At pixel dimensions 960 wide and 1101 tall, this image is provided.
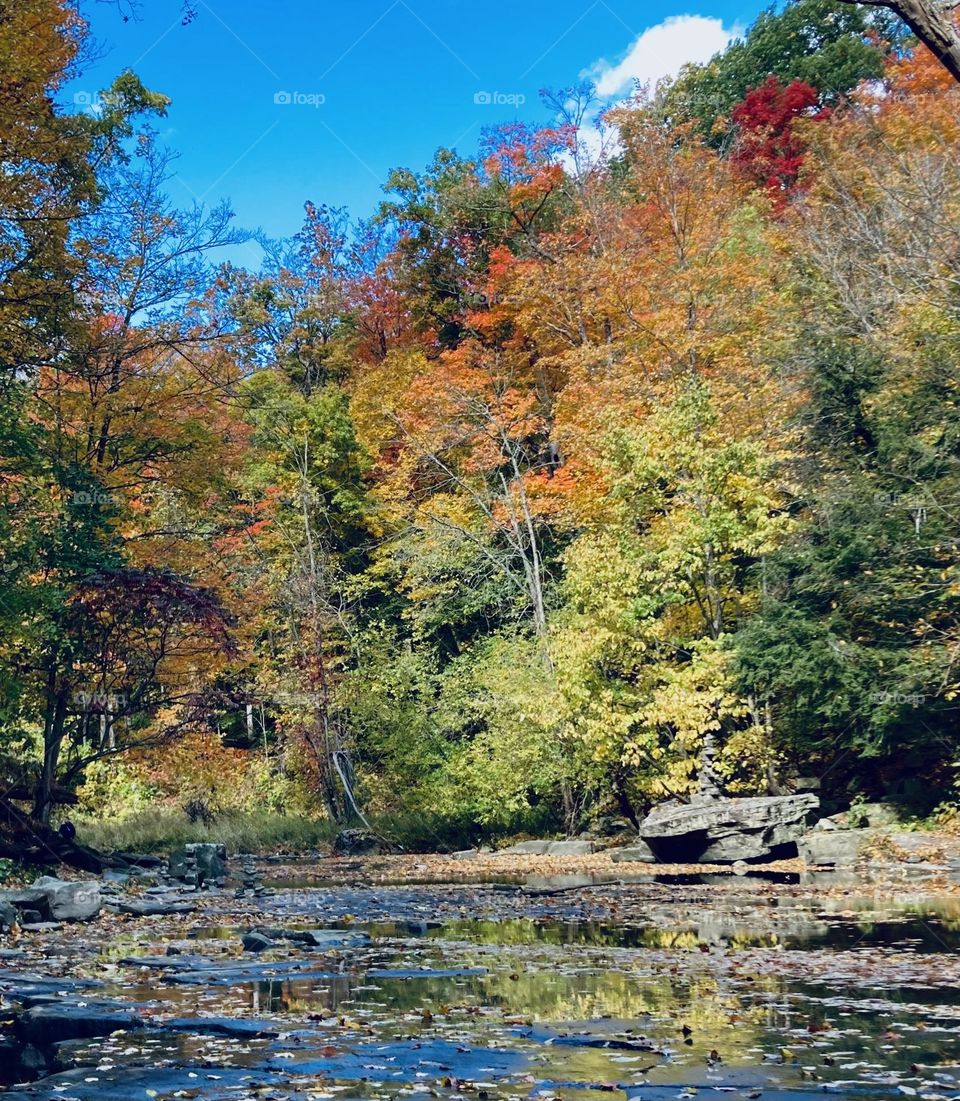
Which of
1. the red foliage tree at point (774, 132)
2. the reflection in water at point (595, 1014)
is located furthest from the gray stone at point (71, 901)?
the red foliage tree at point (774, 132)

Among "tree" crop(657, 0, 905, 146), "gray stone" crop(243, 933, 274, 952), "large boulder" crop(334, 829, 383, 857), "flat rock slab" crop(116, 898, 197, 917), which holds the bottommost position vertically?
"large boulder" crop(334, 829, 383, 857)

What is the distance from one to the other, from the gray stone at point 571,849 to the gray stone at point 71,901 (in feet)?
39.0

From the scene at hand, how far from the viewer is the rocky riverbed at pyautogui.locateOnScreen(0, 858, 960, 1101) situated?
4906 mm

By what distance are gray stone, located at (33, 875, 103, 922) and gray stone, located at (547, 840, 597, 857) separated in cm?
1190

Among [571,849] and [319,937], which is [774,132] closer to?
[571,849]

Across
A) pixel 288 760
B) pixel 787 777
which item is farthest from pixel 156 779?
pixel 787 777

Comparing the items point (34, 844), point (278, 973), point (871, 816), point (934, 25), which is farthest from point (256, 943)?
point (871, 816)

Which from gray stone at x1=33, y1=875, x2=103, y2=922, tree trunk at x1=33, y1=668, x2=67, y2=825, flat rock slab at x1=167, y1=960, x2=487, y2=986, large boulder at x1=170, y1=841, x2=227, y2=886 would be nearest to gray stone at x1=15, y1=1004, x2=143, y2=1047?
flat rock slab at x1=167, y1=960, x2=487, y2=986

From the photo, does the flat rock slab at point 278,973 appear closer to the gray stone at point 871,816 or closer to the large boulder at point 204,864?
the large boulder at point 204,864

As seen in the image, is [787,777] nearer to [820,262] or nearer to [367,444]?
[820,262]

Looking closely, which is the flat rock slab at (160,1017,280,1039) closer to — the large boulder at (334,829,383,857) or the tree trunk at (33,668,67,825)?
the tree trunk at (33,668,67,825)

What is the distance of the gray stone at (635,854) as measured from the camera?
20734 millimetres

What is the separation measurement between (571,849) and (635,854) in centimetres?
195

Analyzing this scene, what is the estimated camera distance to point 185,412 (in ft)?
78.9
